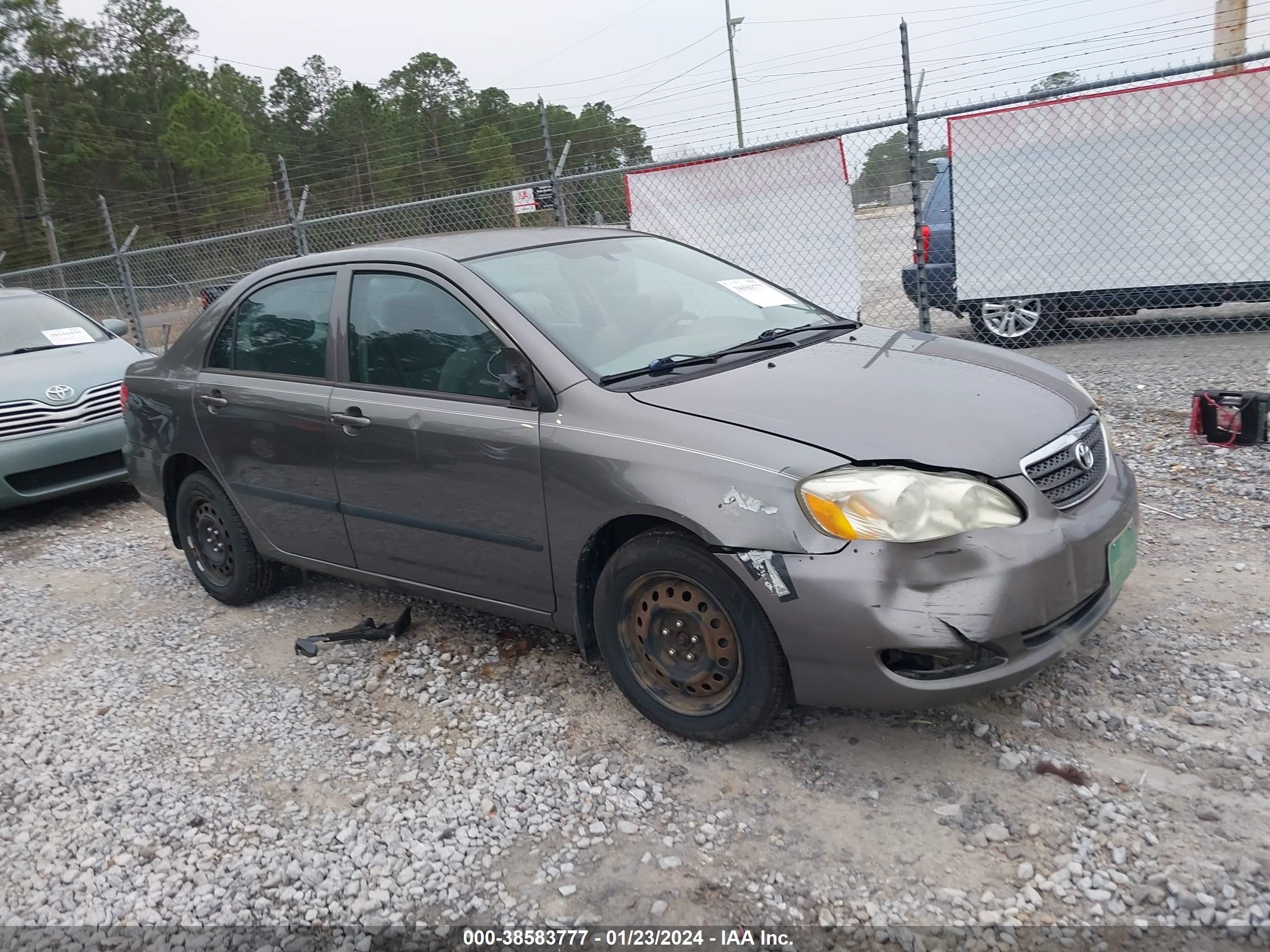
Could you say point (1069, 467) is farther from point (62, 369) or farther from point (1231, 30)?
point (1231, 30)

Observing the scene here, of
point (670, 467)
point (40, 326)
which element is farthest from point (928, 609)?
point (40, 326)

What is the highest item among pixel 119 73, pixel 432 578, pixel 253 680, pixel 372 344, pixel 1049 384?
pixel 119 73

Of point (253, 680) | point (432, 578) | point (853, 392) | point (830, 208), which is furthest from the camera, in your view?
point (830, 208)

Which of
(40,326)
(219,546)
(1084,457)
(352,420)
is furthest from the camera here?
(40,326)

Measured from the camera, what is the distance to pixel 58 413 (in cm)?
670

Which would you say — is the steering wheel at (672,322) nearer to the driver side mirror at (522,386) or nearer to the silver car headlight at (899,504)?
the driver side mirror at (522,386)

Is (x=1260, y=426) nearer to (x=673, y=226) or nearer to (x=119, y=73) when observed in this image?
(x=673, y=226)

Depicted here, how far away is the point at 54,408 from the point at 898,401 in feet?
19.5

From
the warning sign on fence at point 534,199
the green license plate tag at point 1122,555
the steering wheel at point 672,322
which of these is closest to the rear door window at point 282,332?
the steering wheel at point 672,322

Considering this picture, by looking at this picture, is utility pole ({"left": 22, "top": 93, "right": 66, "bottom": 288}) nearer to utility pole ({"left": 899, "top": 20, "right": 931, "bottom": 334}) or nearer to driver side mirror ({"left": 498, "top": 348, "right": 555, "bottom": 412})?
utility pole ({"left": 899, "top": 20, "right": 931, "bottom": 334})

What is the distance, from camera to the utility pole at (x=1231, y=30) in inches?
290

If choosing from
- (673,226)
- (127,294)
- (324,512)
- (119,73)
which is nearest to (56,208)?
(119,73)

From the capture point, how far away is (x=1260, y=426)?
5.29m

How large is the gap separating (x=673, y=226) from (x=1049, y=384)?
5.70 m
